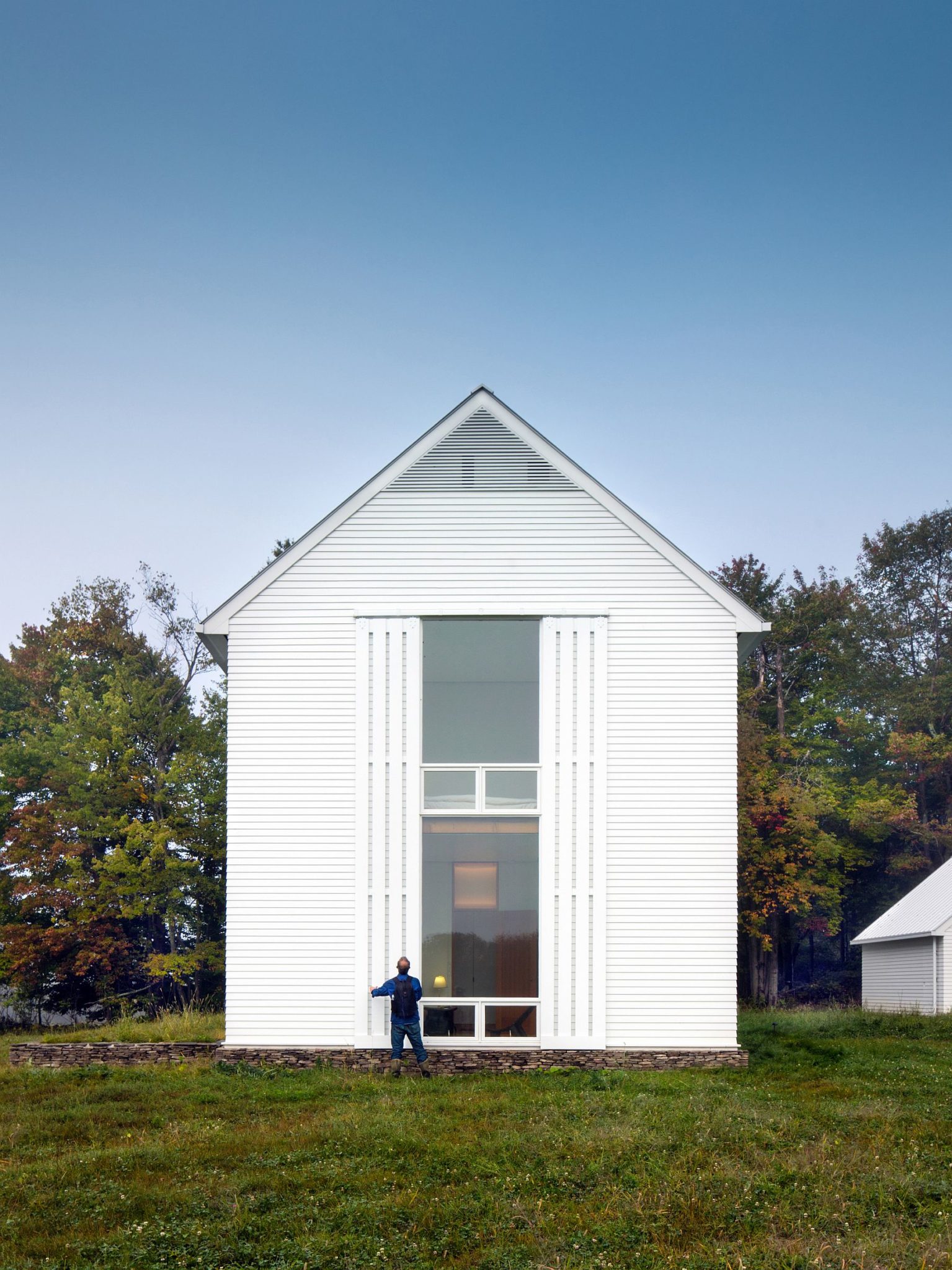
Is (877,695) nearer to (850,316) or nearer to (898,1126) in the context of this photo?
(850,316)

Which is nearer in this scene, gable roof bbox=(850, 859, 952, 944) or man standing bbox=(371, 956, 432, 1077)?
man standing bbox=(371, 956, 432, 1077)

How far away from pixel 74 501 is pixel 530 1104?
34915 millimetres

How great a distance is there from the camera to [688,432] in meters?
40.9

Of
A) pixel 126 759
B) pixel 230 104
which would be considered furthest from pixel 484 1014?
pixel 126 759

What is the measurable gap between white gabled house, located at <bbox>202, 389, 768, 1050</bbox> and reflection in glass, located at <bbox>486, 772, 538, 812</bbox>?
0.09 ft

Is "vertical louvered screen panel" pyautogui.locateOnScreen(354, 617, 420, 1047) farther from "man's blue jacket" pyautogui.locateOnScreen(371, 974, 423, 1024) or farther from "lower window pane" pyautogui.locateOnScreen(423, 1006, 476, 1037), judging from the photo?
"lower window pane" pyautogui.locateOnScreen(423, 1006, 476, 1037)

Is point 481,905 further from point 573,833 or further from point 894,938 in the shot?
point 894,938

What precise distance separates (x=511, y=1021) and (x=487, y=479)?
7.94 metres

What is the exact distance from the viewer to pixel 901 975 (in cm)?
3109

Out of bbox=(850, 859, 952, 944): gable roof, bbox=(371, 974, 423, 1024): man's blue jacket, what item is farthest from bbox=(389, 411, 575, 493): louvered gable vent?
bbox=(850, 859, 952, 944): gable roof

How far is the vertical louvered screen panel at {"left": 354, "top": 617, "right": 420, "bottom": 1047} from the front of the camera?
14.9m

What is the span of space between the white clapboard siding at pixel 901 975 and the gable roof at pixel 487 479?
697 inches

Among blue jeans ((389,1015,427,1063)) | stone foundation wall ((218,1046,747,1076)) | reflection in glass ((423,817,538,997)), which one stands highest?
reflection in glass ((423,817,538,997))

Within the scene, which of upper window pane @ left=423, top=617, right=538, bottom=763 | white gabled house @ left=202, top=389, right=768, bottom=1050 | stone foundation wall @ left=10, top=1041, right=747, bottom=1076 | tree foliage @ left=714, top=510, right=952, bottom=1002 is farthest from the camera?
tree foliage @ left=714, top=510, right=952, bottom=1002
